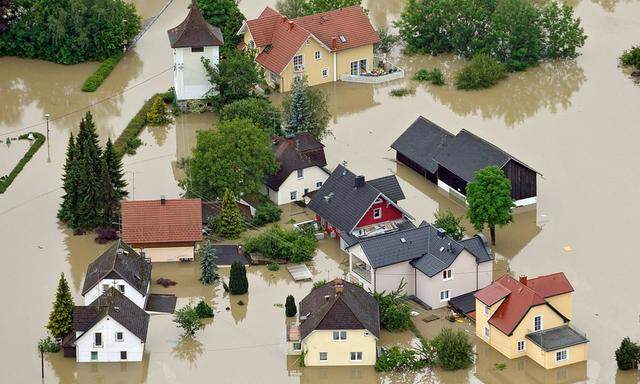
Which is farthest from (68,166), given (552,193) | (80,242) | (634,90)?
→ (634,90)

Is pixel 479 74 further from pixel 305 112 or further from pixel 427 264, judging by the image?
pixel 427 264

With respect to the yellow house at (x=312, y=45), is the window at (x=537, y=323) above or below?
below

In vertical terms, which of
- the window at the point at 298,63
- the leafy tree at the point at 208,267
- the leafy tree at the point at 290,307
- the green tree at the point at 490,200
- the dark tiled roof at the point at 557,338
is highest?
the window at the point at 298,63

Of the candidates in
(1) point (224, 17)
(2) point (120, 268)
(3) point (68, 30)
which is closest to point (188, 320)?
(2) point (120, 268)

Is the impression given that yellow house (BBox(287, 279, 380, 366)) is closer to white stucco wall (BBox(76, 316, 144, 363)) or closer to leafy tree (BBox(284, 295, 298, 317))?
leafy tree (BBox(284, 295, 298, 317))

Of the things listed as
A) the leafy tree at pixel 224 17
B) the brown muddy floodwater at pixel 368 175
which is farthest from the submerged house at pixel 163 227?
the leafy tree at pixel 224 17

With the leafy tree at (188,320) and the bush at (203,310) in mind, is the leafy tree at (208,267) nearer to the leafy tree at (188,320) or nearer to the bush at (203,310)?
the bush at (203,310)
